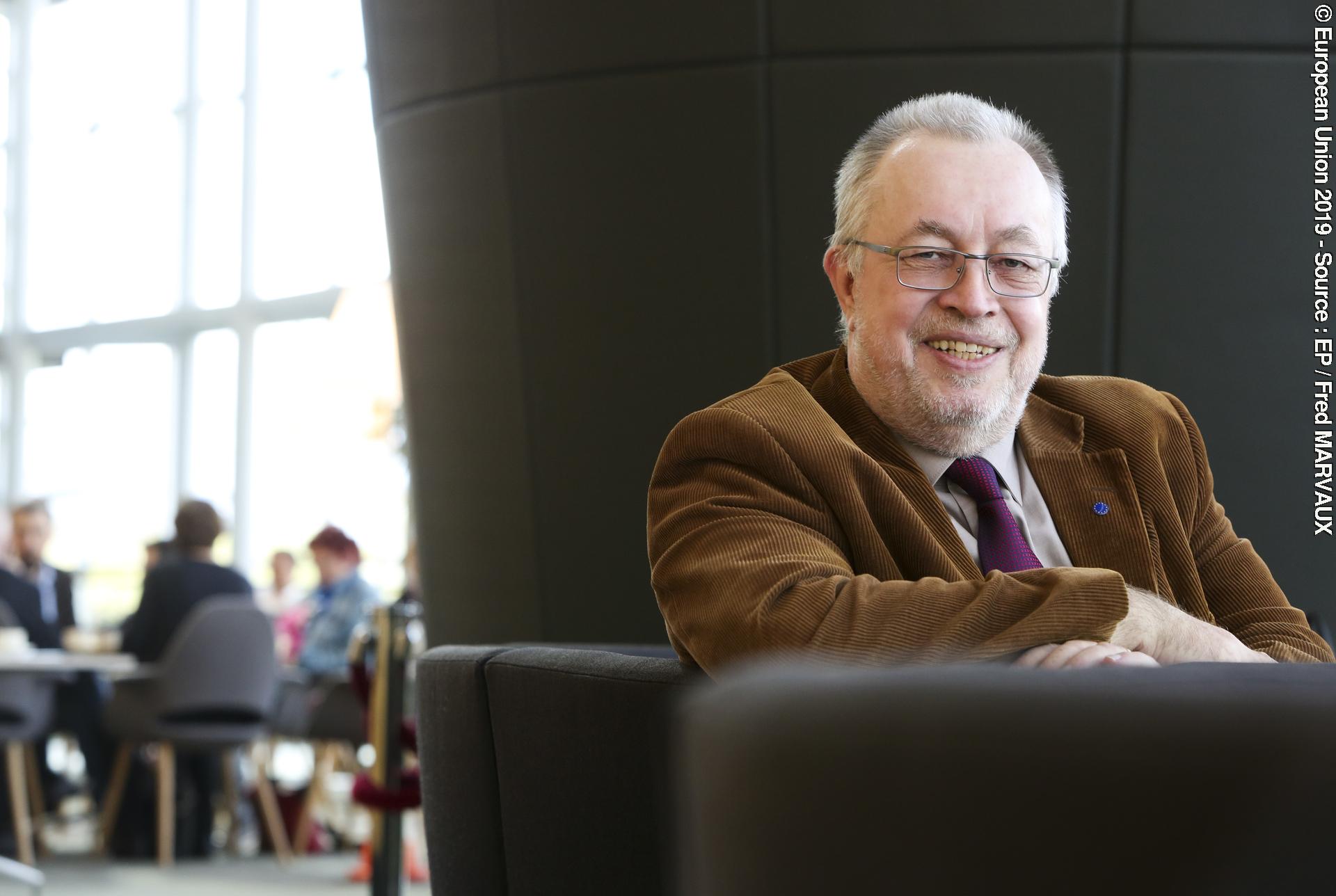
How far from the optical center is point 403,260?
2762 mm

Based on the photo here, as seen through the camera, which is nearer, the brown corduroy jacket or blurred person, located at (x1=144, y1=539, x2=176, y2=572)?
the brown corduroy jacket

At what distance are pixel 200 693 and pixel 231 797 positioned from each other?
89cm

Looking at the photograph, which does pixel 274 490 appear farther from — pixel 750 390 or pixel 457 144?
pixel 750 390

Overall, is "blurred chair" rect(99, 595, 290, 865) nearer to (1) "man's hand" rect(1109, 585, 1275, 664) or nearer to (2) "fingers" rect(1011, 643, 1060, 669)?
(1) "man's hand" rect(1109, 585, 1275, 664)

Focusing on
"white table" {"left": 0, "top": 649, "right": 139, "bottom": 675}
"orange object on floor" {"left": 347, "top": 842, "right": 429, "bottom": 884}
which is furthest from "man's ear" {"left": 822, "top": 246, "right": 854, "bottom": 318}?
"white table" {"left": 0, "top": 649, "right": 139, "bottom": 675}

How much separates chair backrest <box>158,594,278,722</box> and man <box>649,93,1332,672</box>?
4276 millimetres

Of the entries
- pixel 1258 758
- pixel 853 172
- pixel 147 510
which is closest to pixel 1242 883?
pixel 1258 758

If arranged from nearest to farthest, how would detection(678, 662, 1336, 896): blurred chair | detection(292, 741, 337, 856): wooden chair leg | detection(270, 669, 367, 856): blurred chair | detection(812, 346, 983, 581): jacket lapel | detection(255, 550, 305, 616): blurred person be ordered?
detection(678, 662, 1336, 896): blurred chair, detection(812, 346, 983, 581): jacket lapel, detection(270, 669, 367, 856): blurred chair, detection(292, 741, 337, 856): wooden chair leg, detection(255, 550, 305, 616): blurred person

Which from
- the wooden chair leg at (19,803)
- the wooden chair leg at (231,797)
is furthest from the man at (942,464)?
the wooden chair leg at (231,797)

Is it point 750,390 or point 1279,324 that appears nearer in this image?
point 750,390

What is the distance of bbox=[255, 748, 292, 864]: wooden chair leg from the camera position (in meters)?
5.91

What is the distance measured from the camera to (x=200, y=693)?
560 cm

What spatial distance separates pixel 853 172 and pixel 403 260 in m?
1.21

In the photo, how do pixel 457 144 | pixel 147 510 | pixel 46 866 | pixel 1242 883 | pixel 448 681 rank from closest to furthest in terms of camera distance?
pixel 1242 883
pixel 448 681
pixel 457 144
pixel 46 866
pixel 147 510
